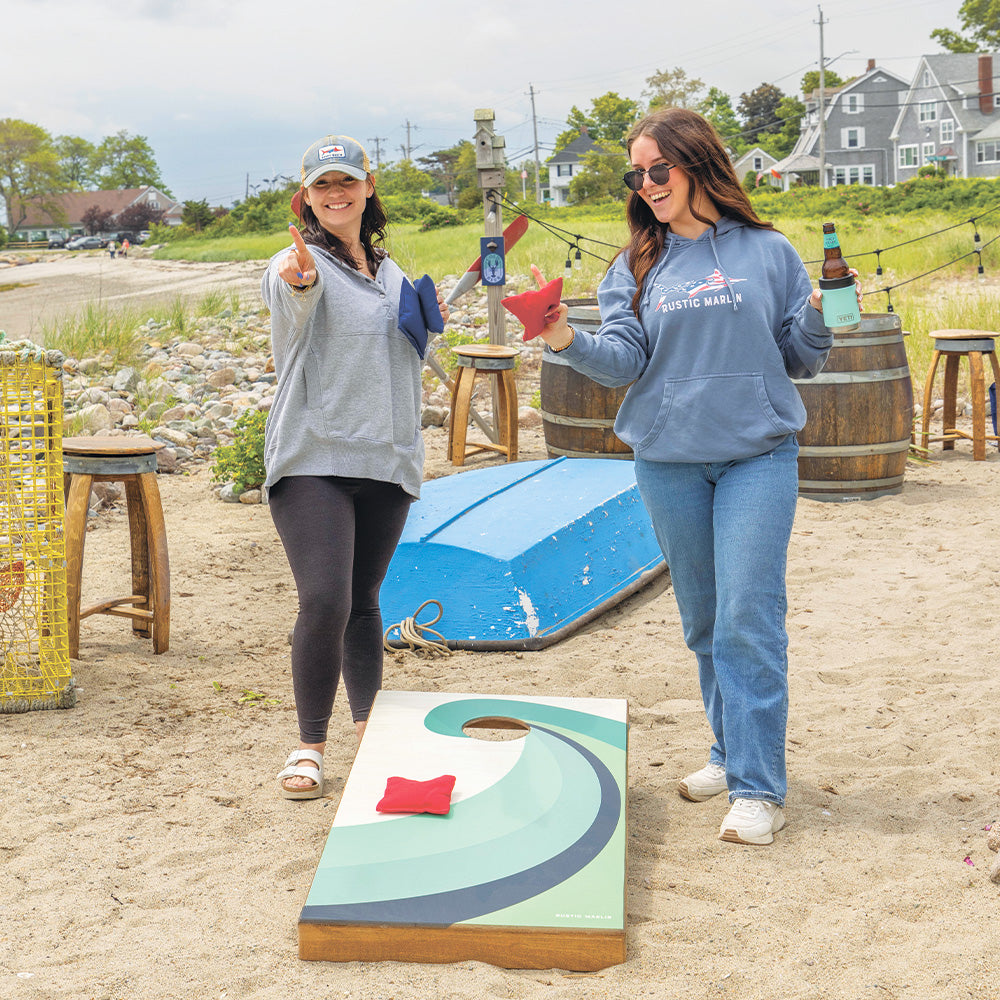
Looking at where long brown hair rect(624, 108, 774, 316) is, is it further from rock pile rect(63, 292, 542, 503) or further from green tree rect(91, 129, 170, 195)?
green tree rect(91, 129, 170, 195)

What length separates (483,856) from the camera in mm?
2523

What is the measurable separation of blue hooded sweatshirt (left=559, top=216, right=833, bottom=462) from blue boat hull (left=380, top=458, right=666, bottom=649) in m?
1.78

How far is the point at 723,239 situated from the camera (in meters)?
2.90

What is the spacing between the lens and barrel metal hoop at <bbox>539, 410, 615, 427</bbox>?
7180 mm

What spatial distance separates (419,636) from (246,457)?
3.15 m

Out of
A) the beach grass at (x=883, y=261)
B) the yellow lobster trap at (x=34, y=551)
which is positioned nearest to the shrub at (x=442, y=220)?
the beach grass at (x=883, y=261)

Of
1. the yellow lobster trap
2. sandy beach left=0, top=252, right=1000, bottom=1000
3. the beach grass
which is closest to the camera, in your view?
sandy beach left=0, top=252, right=1000, bottom=1000

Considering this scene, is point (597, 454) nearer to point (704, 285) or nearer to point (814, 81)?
point (704, 285)

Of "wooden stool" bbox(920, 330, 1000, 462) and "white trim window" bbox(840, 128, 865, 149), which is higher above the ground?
"white trim window" bbox(840, 128, 865, 149)

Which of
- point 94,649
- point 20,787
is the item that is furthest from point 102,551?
point 20,787

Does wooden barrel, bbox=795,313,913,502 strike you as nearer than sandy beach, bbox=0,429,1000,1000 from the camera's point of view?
No

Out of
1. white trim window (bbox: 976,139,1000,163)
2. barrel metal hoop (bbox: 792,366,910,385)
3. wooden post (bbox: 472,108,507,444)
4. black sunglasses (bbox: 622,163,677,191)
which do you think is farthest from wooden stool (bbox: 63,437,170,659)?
white trim window (bbox: 976,139,1000,163)

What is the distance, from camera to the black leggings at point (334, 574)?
9.78 feet

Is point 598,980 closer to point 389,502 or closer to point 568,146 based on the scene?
point 389,502
